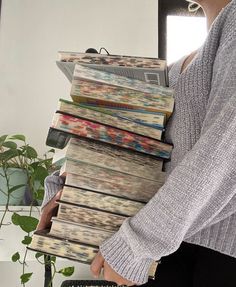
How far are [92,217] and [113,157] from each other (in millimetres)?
123

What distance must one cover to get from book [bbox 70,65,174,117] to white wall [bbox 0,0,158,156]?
1170 millimetres

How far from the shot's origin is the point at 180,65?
2.50 feet

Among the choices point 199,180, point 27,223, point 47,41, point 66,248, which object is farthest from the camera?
point 47,41

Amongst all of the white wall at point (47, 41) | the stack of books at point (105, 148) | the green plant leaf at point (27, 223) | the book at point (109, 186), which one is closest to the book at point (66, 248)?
the stack of books at point (105, 148)

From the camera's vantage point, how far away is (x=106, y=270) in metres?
0.57

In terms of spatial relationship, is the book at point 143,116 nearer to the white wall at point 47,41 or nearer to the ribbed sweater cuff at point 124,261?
the ribbed sweater cuff at point 124,261

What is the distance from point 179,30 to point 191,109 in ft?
5.16

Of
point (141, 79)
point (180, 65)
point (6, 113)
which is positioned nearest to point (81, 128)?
point (141, 79)

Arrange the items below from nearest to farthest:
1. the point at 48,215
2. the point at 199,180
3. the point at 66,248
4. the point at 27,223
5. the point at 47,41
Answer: the point at 199,180 < the point at 66,248 < the point at 48,215 < the point at 27,223 < the point at 47,41

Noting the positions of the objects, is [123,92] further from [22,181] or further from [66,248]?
[22,181]

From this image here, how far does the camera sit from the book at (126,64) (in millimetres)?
616

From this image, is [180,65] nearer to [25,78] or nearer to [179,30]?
[25,78]

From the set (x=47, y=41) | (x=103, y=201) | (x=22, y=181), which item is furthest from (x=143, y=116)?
(x=47, y=41)

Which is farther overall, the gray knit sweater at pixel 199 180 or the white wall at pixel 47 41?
the white wall at pixel 47 41
